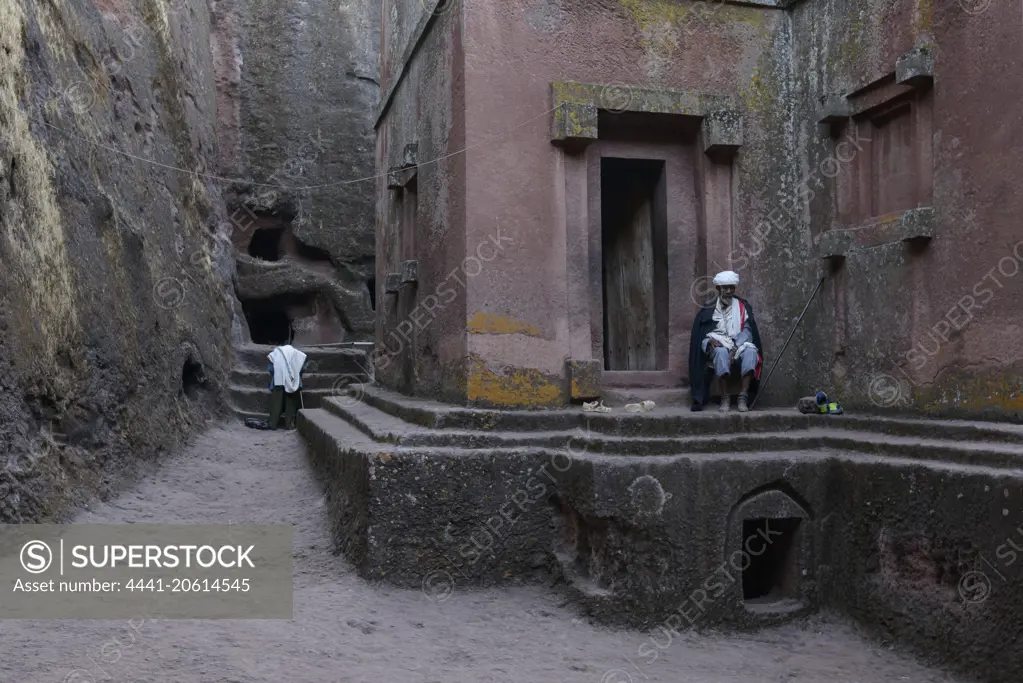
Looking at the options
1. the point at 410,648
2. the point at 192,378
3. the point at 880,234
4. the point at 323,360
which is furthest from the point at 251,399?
the point at 880,234

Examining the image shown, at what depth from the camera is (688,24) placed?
637cm

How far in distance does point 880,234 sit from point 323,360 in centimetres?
915

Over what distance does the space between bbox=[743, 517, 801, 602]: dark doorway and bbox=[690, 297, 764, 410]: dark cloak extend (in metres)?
1.00

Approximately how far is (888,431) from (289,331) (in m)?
12.5

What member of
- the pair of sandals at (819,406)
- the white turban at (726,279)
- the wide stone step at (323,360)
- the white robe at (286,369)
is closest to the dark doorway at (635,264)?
the white turban at (726,279)

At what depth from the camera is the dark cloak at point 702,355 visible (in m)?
5.98

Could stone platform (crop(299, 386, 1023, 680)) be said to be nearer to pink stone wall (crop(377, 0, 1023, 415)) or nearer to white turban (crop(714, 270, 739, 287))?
pink stone wall (crop(377, 0, 1023, 415))

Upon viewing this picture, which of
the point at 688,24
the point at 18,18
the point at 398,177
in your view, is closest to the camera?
the point at 688,24

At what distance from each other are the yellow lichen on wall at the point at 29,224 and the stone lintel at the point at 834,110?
569 cm

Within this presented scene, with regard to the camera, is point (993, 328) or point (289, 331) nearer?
point (993, 328)

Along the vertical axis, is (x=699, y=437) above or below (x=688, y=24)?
below

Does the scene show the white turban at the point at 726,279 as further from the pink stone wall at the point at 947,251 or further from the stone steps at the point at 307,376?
the stone steps at the point at 307,376

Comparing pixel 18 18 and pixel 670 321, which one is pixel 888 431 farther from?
pixel 18 18

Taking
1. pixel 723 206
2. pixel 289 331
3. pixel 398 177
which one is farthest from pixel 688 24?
pixel 289 331
